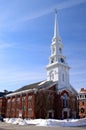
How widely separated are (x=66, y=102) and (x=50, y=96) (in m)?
5.49

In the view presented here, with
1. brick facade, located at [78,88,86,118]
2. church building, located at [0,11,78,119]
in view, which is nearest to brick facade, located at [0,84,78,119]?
church building, located at [0,11,78,119]

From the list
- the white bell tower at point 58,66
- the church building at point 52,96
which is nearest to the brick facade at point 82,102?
the church building at point 52,96

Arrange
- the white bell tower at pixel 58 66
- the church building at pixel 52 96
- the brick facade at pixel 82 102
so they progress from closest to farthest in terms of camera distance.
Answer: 1. the church building at pixel 52 96
2. the white bell tower at pixel 58 66
3. the brick facade at pixel 82 102

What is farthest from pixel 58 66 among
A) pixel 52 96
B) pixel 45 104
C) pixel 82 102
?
pixel 82 102

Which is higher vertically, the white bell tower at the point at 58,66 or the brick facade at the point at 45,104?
the white bell tower at the point at 58,66

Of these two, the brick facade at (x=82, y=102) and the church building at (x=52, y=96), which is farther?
the brick facade at (x=82, y=102)

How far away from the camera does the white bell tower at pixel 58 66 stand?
61.2 m

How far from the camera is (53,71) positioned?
6234 cm

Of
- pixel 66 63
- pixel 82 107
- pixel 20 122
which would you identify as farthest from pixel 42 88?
pixel 82 107

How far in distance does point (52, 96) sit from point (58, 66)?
322 inches

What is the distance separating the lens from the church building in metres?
57.5

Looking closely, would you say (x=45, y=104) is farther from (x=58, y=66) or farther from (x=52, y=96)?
(x=58, y=66)

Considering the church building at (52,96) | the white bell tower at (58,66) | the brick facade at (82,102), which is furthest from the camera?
the brick facade at (82,102)

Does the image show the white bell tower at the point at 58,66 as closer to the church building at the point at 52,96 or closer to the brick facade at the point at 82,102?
the church building at the point at 52,96
